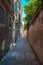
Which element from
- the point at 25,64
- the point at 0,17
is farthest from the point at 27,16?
the point at 25,64

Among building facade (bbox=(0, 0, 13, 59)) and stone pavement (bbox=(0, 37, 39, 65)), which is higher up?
building facade (bbox=(0, 0, 13, 59))

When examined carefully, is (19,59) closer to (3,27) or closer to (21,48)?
(3,27)

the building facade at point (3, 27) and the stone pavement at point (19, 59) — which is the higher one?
the building facade at point (3, 27)

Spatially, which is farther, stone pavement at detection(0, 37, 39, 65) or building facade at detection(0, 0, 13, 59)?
building facade at detection(0, 0, 13, 59)

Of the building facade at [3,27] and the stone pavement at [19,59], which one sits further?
the building facade at [3,27]

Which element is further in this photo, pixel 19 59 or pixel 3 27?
pixel 3 27

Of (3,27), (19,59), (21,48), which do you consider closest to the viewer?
(19,59)

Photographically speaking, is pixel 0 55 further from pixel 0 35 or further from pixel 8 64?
pixel 8 64

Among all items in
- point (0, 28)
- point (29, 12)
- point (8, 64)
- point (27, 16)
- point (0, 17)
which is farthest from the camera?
point (27, 16)

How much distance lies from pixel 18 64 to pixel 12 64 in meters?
0.27

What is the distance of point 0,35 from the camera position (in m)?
8.97

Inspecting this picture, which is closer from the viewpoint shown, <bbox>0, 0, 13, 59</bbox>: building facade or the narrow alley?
the narrow alley

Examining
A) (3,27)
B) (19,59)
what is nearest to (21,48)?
(3,27)

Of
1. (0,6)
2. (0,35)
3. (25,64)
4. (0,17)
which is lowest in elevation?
(25,64)
